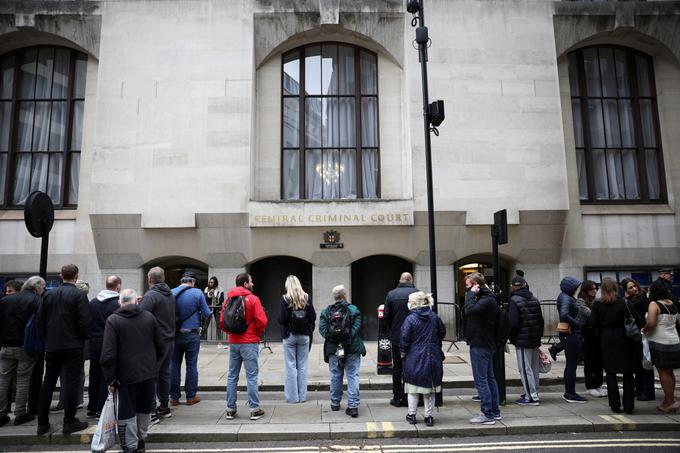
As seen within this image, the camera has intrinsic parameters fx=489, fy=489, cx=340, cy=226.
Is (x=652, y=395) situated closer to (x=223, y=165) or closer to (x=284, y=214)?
(x=284, y=214)

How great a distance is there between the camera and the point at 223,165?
15344mm

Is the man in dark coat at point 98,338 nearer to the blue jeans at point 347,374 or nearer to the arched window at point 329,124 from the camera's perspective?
the blue jeans at point 347,374

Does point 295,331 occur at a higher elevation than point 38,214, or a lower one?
lower

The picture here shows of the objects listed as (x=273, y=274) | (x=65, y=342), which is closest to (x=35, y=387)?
(x=65, y=342)

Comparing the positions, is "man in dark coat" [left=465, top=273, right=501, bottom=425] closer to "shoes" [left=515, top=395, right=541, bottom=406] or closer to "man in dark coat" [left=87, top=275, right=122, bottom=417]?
"shoes" [left=515, top=395, right=541, bottom=406]

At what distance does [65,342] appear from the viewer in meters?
6.50

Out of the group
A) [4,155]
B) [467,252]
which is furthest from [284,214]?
[4,155]

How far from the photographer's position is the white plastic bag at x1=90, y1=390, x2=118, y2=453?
5.34 metres

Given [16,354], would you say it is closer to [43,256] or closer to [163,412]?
[43,256]

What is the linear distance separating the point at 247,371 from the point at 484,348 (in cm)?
341

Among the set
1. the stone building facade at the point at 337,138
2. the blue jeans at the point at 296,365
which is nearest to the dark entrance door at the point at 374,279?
the stone building facade at the point at 337,138

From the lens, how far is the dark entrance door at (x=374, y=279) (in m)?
17.3

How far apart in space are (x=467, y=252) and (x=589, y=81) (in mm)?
7869

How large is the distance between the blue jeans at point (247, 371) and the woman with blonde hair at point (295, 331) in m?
0.61
